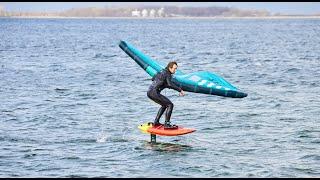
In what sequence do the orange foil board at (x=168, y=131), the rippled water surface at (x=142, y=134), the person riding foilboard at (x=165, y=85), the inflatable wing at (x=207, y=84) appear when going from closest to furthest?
the rippled water surface at (x=142, y=134) < the person riding foilboard at (x=165, y=85) < the orange foil board at (x=168, y=131) < the inflatable wing at (x=207, y=84)

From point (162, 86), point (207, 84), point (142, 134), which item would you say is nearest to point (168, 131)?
point (162, 86)

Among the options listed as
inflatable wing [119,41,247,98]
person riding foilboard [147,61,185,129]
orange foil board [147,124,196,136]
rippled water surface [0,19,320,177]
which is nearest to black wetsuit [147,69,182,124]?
person riding foilboard [147,61,185,129]

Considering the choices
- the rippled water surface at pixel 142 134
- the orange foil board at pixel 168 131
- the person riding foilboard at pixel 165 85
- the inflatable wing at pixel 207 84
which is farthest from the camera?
the inflatable wing at pixel 207 84

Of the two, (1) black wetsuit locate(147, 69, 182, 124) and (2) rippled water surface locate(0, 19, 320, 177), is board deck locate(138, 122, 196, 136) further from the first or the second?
(2) rippled water surface locate(0, 19, 320, 177)

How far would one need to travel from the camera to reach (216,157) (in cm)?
2186

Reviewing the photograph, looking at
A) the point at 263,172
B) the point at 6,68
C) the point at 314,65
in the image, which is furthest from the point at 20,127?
the point at 314,65

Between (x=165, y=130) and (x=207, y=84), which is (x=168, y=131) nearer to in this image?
(x=165, y=130)

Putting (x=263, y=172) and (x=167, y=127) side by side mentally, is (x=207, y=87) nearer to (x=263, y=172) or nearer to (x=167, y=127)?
(x=167, y=127)

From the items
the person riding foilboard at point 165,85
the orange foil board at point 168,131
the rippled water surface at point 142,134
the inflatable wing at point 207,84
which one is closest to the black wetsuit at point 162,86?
the person riding foilboard at point 165,85

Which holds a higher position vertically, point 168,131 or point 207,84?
point 207,84

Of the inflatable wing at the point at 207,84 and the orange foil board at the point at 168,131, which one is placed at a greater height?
the inflatable wing at the point at 207,84

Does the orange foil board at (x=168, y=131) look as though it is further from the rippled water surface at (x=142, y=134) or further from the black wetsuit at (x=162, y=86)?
the rippled water surface at (x=142, y=134)

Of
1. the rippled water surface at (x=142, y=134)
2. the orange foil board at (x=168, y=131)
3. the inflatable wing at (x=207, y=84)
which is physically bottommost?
the rippled water surface at (x=142, y=134)

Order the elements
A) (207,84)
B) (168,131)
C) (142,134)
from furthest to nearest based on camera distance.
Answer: (142,134), (207,84), (168,131)
